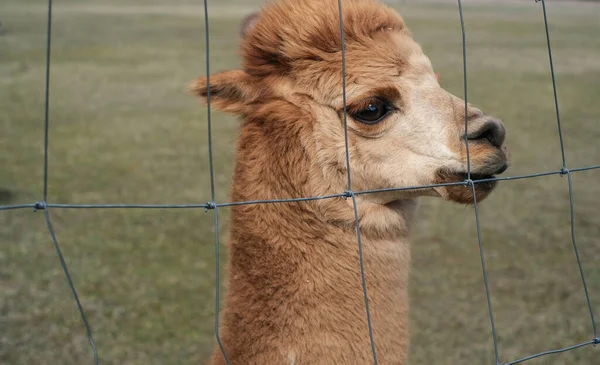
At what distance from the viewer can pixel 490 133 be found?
200cm

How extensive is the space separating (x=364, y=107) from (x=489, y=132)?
35 cm

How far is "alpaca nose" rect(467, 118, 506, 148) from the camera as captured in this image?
1980 millimetres

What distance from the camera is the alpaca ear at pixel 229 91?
2133 millimetres

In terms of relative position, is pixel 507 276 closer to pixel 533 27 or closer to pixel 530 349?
pixel 530 349

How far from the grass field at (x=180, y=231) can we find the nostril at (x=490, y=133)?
2.55 feet

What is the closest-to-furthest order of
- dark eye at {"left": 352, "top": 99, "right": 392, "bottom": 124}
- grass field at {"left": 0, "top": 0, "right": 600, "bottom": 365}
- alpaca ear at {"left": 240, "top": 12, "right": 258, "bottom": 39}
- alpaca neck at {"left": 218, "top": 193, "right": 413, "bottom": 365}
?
1. alpaca neck at {"left": 218, "top": 193, "right": 413, "bottom": 365}
2. dark eye at {"left": 352, "top": 99, "right": 392, "bottom": 124}
3. alpaca ear at {"left": 240, "top": 12, "right": 258, "bottom": 39}
4. grass field at {"left": 0, "top": 0, "right": 600, "bottom": 365}

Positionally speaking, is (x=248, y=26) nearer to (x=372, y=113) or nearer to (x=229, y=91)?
(x=229, y=91)

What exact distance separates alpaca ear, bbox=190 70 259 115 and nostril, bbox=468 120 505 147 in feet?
2.09

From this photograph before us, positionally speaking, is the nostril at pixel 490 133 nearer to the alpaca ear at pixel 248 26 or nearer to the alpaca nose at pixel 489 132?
the alpaca nose at pixel 489 132

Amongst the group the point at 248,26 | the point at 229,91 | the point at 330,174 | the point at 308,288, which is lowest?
the point at 308,288

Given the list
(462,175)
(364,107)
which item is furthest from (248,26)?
(462,175)

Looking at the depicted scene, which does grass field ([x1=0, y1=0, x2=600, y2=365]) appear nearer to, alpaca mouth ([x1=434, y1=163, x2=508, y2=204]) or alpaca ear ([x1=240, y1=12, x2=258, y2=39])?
alpaca ear ([x1=240, y1=12, x2=258, y2=39])

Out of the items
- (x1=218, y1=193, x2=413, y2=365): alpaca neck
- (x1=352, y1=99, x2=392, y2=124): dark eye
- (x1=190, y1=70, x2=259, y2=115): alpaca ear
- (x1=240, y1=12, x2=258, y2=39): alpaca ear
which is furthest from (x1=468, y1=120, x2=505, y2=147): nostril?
(x1=240, y1=12, x2=258, y2=39): alpaca ear

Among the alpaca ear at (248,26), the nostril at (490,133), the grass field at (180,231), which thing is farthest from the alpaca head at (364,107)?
the grass field at (180,231)
